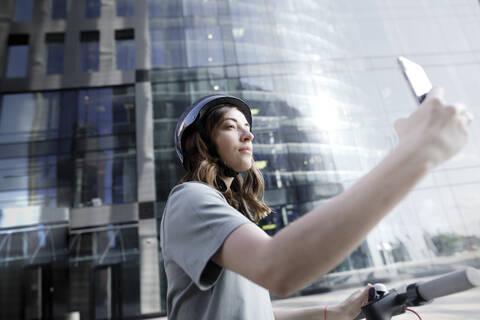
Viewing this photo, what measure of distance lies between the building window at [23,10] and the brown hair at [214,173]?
1789cm

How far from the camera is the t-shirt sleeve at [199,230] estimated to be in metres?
0.69

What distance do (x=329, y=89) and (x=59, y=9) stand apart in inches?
543

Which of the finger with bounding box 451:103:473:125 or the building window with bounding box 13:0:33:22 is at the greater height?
the building window with bounding box 13:0:33:22

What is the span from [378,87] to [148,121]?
9841 mm

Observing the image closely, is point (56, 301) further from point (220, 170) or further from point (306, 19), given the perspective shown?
point (306, 19)

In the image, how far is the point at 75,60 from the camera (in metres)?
13.9

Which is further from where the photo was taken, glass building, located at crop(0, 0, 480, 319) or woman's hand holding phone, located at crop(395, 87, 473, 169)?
glass building, located at crop(0, 0, 480, 319)

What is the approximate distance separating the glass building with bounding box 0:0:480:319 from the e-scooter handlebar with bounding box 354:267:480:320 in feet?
32.8

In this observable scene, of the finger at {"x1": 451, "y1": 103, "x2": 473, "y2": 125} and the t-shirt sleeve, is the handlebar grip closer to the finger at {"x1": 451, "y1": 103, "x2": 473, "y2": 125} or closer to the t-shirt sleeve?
the finger at {"x1": 451, "y1": 103, "x2": 473, "y2": 125}

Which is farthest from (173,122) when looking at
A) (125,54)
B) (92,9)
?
(92,9)

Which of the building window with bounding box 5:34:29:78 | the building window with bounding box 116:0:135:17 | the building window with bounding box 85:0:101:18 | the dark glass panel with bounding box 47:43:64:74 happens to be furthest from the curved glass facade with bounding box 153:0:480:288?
the building window with bounding box 5:34:29:78

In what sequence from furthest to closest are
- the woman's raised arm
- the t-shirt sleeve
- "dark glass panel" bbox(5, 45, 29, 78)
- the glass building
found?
"dark glass panel" bbox(5, 45, 29, 78) → the glass building → the t-shirt sleeve → the woman's raised arm

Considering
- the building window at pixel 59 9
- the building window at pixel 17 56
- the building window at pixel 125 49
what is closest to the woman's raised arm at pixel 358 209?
the building window at pixel 125 49

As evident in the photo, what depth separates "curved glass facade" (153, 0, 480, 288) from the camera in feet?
33.6
